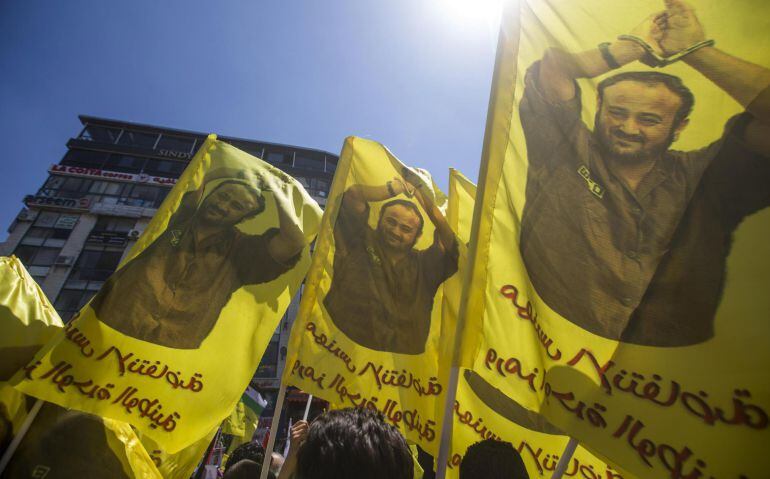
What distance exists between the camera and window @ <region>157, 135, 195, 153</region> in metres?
31.2

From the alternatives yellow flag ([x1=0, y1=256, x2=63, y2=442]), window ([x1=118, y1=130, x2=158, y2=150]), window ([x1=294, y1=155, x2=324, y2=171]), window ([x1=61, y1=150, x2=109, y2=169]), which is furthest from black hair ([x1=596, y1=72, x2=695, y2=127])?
window ([x1=118, y1=130, x2=158, y2=150])

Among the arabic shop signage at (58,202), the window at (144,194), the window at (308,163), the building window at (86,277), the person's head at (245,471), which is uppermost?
the window at (308,163)

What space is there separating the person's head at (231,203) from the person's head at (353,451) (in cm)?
215

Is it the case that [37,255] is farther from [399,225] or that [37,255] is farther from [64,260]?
[399,225]

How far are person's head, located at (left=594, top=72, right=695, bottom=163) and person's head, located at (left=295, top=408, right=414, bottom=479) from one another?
1.57 meters

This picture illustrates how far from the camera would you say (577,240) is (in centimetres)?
162

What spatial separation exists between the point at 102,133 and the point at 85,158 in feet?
11.4

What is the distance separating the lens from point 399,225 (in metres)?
3.27

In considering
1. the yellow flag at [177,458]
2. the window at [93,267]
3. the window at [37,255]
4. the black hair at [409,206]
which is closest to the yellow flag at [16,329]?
the yellow flag at [177,458]

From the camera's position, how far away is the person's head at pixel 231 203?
3080 millimetres

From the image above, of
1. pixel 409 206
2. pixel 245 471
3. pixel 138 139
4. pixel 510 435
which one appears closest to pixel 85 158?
pixel 138 139

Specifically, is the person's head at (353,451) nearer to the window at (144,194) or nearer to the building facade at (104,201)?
the building facade at (104,201)

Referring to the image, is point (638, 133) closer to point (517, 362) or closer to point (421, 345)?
point (517, 362)

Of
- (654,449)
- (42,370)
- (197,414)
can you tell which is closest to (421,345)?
(197,414)
